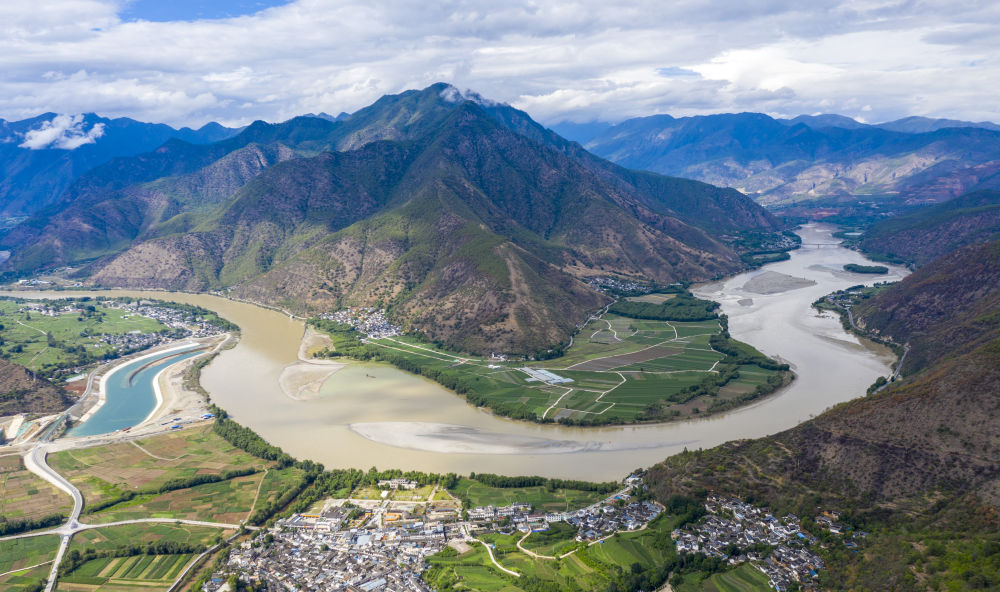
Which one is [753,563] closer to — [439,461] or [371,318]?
[439,461]

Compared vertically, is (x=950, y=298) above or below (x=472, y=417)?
above

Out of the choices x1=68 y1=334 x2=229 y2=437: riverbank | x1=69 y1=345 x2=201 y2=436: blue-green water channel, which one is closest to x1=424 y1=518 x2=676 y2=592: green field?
x1=68 y1=334 x2=229 y2=437: riverbank

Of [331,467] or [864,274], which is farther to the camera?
[864,274]

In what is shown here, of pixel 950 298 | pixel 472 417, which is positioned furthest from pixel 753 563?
pixel 950 298

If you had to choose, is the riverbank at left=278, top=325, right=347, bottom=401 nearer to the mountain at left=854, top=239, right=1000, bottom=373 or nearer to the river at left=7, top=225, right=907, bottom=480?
the river at left=7, top=225, right=907, bottom=480

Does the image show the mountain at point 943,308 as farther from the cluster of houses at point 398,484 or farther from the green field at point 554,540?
the cluster of houses at point 398,484

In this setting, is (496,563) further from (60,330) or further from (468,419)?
(60,330)

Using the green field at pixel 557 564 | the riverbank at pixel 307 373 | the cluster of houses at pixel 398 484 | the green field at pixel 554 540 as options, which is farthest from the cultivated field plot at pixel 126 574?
the riverbank at pixel 307 373
